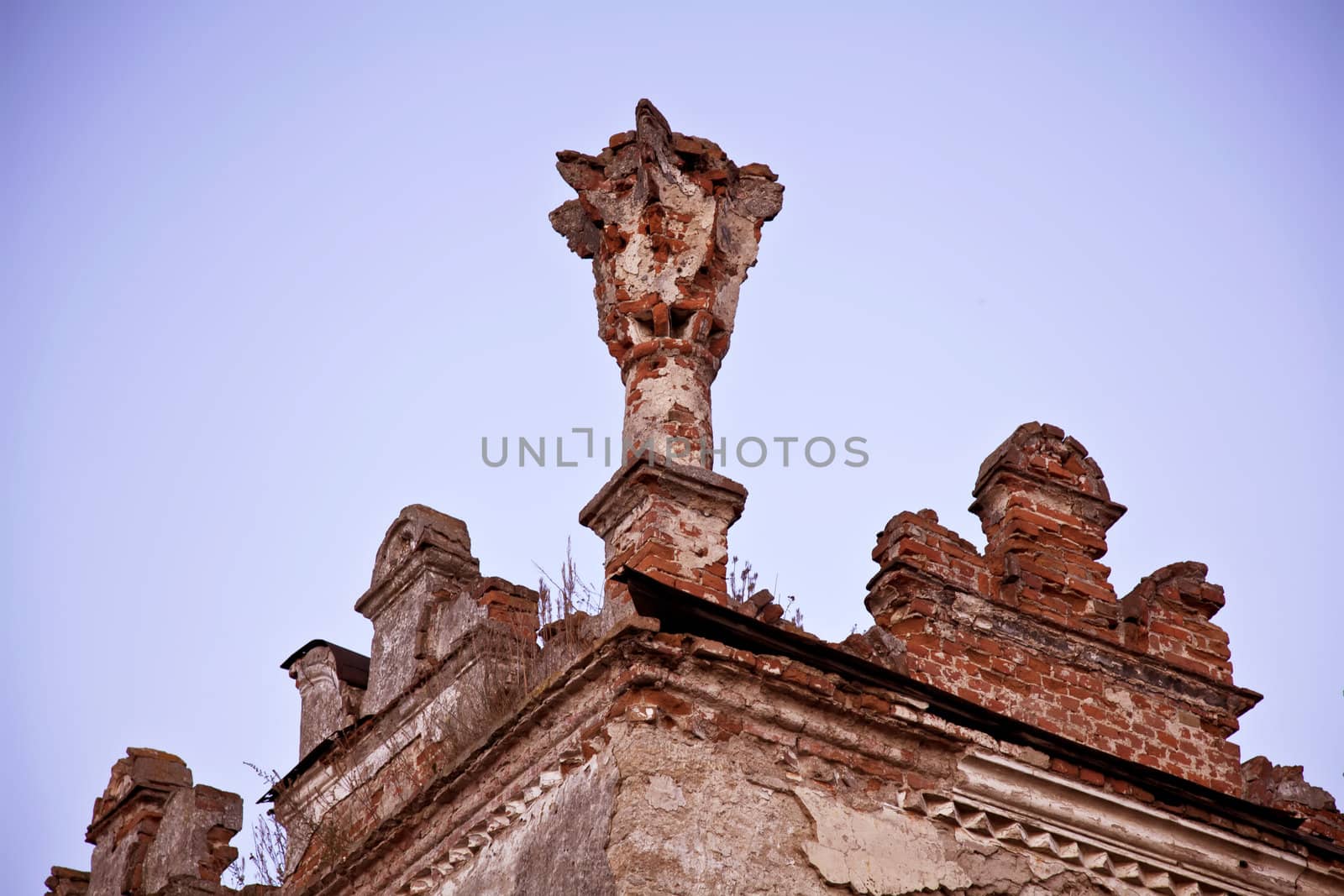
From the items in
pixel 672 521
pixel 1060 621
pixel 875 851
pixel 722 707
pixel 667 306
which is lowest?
pixel 875 851

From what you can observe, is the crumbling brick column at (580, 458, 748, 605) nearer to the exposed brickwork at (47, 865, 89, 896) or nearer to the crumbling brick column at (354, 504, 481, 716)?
the crumbling brick column at (354, 504, 481, 716)

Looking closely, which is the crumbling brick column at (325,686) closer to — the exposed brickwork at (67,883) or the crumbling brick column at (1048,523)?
the exposed brickwork at (67,883)

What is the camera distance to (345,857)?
884 centimetres

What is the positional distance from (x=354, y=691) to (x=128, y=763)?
224cm

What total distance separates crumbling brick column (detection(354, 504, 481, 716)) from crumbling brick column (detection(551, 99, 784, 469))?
1523mm

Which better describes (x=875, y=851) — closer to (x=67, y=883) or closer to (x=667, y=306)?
(x=667, y=306)

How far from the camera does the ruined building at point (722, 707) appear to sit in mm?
7504

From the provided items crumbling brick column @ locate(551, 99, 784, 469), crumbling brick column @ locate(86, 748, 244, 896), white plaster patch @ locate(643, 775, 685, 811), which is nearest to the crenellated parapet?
crumbling brick column @ locate(551, 99, 784, 469)

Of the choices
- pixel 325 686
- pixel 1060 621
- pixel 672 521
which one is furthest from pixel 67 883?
pixel 1060 621

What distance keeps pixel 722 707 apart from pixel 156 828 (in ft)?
17.3

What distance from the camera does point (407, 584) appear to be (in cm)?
1011

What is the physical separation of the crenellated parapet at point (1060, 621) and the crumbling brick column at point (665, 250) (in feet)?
4.32

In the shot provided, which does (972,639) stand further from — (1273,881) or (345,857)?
(345,857)

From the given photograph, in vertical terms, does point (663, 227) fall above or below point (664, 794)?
above
